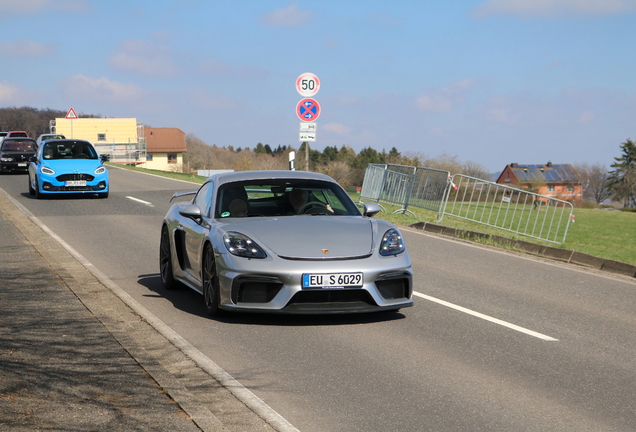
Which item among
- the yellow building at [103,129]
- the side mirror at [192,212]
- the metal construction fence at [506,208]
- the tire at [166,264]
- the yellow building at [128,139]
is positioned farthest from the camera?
the yellow building at [103,129]

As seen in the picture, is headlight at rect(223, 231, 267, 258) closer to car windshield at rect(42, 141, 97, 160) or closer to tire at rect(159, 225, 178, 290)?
tire at rect(159, 225, 178, 290)

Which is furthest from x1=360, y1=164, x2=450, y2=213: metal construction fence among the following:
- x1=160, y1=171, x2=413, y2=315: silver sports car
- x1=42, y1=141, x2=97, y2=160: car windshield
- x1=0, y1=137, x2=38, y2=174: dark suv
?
x1=0, y1=137, x2=38, y2=174: dark suv

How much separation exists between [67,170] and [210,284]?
16231 mm

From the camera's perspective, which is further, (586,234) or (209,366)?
(586,234)

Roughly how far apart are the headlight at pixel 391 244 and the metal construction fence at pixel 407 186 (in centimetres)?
1119

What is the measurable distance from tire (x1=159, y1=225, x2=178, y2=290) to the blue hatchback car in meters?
13.9

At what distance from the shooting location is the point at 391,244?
7.41 metres

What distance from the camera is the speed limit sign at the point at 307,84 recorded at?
1969cm

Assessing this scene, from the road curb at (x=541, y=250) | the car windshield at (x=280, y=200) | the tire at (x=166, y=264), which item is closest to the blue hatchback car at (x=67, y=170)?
the road curb at (x=541, y=250)

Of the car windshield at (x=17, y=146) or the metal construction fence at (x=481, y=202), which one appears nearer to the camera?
the metal construction fence at (x=481, y=202)

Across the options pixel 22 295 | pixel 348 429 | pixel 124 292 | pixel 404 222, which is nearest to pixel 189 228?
pixel 124 292

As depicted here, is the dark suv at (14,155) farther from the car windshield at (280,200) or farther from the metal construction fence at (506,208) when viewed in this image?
the car windshield at (280,200)

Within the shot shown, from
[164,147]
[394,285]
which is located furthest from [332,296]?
[164,147]

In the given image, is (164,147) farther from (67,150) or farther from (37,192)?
(37,192)
